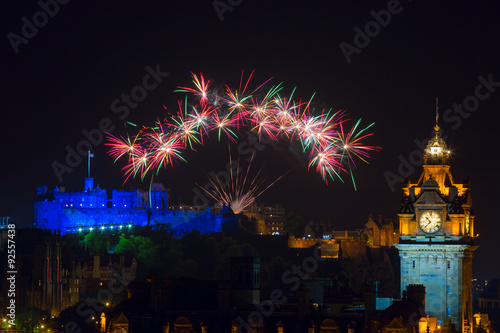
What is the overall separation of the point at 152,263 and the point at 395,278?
32440 mm

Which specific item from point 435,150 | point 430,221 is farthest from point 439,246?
point 435,150

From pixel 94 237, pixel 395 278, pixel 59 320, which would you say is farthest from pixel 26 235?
pixel 59 320

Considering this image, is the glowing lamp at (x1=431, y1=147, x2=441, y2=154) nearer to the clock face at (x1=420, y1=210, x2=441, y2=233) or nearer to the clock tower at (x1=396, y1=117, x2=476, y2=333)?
the clock tower at (x1=396, y1=117, x2=476, y2=333)

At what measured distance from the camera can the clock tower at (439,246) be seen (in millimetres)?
72125

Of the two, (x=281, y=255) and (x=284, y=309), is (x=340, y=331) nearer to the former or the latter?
(x=284, y=309)

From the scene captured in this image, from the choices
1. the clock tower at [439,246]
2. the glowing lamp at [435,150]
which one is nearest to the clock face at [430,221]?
the clock tower at [439,246]

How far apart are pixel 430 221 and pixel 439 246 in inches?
57.9

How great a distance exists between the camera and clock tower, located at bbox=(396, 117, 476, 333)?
72125mm

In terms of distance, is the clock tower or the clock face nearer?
the clock tower

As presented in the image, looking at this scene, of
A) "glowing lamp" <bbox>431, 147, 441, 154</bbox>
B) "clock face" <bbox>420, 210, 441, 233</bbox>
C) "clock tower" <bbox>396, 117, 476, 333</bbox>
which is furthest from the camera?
"glowing lamp" <bbox>431, 147, 441, 154</bbox>

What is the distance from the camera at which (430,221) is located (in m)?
72.7

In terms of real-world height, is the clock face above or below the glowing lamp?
below

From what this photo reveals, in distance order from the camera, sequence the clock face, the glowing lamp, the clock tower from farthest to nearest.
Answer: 1. the glowing lamp
2. the clock face
3. the clock tower

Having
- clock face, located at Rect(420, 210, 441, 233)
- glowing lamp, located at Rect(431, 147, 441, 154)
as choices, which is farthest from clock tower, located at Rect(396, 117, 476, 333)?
glowing lamp, located at Rect(431, 147, 441, 154)
